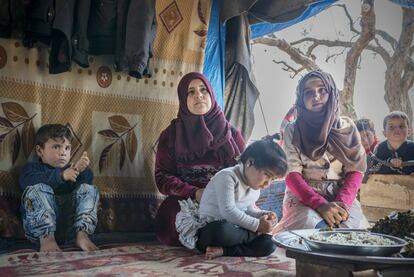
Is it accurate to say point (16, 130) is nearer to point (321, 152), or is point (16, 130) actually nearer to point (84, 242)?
point (84, 242)

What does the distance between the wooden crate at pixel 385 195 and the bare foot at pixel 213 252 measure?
1.79 metres

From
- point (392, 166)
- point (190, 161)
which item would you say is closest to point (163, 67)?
point (190, 161)

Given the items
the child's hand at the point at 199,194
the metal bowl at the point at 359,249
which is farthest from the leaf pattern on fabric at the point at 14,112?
the metal bowl at the point at 359,249

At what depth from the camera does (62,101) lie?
278 cm

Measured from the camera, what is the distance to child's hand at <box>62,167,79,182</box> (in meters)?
2.43

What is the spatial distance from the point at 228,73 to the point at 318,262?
88.6 inches

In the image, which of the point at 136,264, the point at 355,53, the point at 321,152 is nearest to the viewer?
the point at 136,264

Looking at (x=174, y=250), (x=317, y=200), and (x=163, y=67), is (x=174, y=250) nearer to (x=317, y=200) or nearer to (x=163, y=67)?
(x=317, y=200)

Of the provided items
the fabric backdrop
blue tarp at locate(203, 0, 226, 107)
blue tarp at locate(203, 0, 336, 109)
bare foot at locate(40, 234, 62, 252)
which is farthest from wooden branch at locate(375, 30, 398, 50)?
bare foot at locate(40, 234, 62, 252)

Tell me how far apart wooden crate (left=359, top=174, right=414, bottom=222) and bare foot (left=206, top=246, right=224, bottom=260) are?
179 centimetres

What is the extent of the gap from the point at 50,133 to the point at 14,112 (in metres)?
0.26

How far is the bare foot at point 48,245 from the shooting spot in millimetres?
2346

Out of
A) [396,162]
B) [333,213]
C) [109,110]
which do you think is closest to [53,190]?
[109,110]

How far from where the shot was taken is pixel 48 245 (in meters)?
2.35
